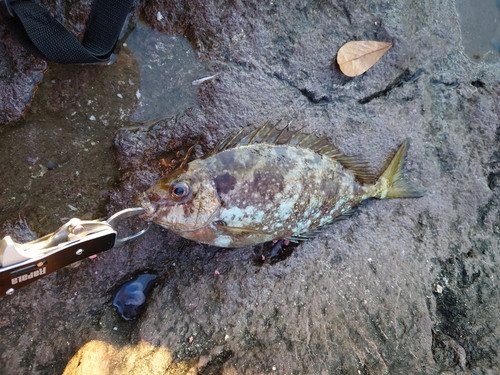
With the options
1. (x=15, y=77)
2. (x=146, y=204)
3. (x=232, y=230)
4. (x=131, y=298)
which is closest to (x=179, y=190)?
(x=146, y=204)

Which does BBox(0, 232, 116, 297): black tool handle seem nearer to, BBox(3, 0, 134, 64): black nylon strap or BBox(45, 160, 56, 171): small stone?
BBox(45, 160, 56, 171): small stone

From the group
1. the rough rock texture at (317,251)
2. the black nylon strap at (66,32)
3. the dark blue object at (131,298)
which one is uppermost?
the black nylon strap at (66,32)

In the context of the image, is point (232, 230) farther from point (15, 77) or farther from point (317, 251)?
point (15, 77)

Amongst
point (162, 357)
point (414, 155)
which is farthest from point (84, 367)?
point (414, 155)

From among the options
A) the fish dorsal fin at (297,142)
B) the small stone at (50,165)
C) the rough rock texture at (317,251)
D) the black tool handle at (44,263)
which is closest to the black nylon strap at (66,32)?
the rough rock texture at (317,251)

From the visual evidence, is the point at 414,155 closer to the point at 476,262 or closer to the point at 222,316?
the point at 476,262

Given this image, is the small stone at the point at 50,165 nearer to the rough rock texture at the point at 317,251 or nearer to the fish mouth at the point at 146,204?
the rough rock texture at the point at 317,251
